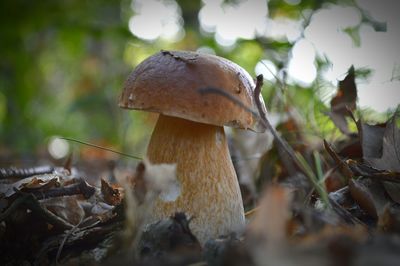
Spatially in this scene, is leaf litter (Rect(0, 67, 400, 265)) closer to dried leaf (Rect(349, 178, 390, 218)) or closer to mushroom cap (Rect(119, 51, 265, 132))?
dried leaf (Rect(349, 178, 390, 218))

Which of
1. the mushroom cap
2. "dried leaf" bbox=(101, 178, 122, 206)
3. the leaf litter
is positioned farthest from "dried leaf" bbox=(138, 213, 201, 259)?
"dried leaf" bbox=(101, 178, 122, 206)

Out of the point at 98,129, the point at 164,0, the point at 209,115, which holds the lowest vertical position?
the point at 98,129

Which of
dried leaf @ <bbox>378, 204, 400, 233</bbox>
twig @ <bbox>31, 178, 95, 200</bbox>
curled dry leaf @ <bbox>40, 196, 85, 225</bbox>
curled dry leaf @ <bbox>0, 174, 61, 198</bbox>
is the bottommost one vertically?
curled dry leaf @ <bbox>40, 196, 85, 225</bbox>

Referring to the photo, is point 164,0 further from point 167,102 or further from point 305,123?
point 167,102

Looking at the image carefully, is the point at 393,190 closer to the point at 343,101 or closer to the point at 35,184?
the point at 343,101

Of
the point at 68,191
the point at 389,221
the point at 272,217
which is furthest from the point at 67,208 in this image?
the point at 389,221

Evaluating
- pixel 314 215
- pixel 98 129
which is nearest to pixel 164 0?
pixel 98 129

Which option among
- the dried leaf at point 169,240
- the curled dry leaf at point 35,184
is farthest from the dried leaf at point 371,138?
the curled dry leaf at point 35,184
